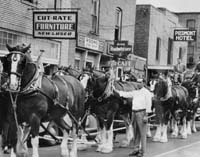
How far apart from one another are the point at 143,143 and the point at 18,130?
3.49 meters

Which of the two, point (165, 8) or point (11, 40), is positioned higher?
point (165, 8)

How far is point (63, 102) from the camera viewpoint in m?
9.73

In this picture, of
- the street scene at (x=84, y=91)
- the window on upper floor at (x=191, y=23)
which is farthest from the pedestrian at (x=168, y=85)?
the window on upper floor at (x=191, y=23)

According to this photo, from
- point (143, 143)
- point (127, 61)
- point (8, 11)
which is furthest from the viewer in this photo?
point (127, 61)

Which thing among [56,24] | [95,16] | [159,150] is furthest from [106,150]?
[95,16]

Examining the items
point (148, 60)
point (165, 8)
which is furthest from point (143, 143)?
point (165, 8)

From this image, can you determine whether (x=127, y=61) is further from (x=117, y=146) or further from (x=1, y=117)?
(x=1, y=117)

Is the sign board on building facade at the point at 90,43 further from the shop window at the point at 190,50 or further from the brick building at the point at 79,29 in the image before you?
the shop window at the point at 190,50

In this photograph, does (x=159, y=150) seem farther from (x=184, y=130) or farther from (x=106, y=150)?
(x=184, y=130)

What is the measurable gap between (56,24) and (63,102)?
5739mm

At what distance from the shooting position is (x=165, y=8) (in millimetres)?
33938

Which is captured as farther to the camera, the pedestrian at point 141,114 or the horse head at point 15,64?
the pedestrian at point 141,114

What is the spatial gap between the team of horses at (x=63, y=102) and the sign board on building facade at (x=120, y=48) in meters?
5.77

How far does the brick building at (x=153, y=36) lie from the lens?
30328 millimetres
